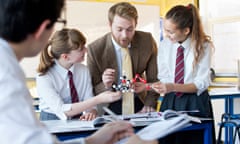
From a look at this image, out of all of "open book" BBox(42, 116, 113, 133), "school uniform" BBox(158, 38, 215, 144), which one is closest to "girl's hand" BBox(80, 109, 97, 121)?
"open book" BBox(42, 116, 113, 133)

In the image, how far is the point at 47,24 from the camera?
23.7 inches

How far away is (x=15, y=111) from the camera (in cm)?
52

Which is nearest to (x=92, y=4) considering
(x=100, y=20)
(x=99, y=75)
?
(x=100, y=20)

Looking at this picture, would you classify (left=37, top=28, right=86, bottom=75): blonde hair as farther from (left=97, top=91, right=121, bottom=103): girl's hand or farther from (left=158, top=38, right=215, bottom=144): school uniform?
(left=158, top=38, right=215, bottom=144): school uniform

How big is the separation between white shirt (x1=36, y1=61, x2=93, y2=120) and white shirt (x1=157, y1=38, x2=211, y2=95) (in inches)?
17.0

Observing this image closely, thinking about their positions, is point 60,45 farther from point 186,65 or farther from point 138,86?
point 186,65

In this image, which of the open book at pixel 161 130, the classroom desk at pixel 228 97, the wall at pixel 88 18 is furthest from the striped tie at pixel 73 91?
the wall at pixel 88 18

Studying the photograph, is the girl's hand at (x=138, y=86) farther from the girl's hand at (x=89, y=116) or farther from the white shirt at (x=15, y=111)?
the white shirt at (x=15, y=111)

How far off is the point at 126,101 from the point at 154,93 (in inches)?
8.5

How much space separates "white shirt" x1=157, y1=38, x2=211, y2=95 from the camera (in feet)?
6.00

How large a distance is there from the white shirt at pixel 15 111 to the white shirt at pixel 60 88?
1159mm

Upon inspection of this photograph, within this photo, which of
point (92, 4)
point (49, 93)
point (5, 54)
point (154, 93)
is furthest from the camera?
point (92, 4)

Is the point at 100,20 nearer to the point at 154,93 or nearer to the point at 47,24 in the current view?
the point at 154,93

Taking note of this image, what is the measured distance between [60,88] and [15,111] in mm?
1274
